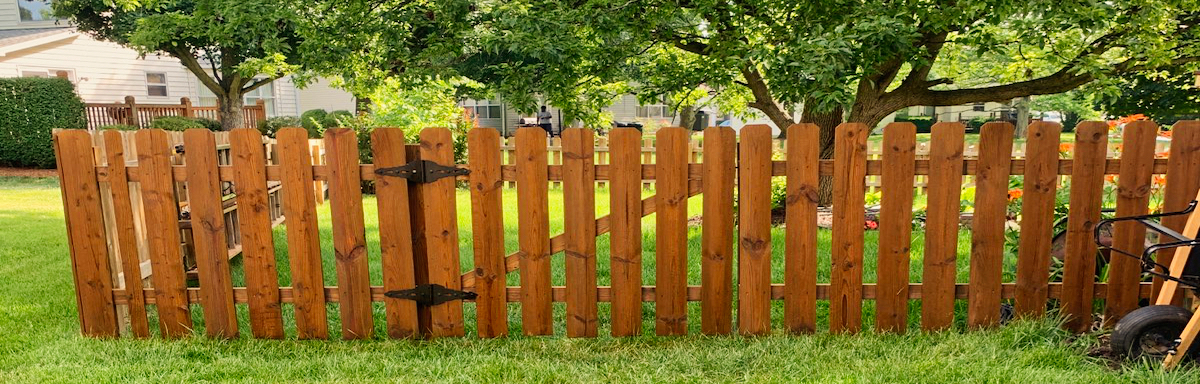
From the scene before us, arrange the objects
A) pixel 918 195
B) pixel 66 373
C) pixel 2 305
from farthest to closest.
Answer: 1. pixel 918 195
2. pixel 2 305
3. pixel 66 373

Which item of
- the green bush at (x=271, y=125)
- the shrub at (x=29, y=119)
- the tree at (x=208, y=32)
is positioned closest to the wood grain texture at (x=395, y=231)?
the tree at (x=208, y=32)

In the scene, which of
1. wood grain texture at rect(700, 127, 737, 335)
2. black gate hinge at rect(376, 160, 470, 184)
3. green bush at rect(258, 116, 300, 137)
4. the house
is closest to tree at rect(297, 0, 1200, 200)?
wood grain texture at rect(700, 127, 737, 335)

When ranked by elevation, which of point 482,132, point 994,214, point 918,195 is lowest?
point 918,195

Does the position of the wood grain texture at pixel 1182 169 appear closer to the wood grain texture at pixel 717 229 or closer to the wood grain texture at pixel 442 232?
the wood grain texture at pixel 717 229

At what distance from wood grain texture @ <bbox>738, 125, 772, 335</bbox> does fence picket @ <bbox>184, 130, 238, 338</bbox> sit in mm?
2518

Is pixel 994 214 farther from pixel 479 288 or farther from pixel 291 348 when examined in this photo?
pixel 291 348

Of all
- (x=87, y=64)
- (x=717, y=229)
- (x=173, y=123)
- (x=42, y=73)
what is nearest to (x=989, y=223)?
(x=717, y=229)

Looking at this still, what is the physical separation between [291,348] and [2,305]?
2.21m

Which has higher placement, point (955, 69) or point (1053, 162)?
point (955, 69)

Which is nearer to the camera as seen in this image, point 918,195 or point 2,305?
point 2,305

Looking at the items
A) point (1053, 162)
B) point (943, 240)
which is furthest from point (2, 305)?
point (1053, 162)

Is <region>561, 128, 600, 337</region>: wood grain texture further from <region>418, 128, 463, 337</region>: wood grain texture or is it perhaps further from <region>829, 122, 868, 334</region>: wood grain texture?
<region>829, 122, 868, 334</region>: wood grain texture

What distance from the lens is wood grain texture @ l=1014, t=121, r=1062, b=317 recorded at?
3.41 meters

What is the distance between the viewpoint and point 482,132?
11.4 feet
